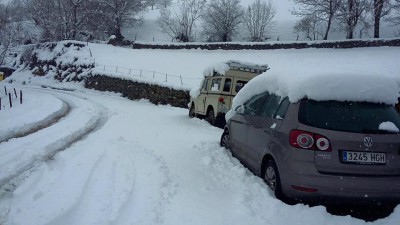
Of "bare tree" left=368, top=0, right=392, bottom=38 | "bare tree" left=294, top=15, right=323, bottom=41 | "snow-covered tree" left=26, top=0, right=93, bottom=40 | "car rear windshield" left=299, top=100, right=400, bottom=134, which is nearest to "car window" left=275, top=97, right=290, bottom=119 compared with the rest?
"car rear windshield" left=299, top=100, right=400, bottom=134

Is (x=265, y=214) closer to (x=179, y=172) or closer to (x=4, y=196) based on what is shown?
(x=179, y=172)

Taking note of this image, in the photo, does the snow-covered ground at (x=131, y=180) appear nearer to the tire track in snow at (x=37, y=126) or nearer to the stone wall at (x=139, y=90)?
the tire track in snow at (x=37, y=126)

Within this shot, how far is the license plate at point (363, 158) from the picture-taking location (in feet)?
14.7

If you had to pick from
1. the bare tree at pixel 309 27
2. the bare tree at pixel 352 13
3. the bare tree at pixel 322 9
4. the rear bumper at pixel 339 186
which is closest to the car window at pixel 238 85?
the rear bumper at pixel 339 186

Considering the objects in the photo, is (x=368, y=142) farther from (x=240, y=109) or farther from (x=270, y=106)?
(x=240, y=109)

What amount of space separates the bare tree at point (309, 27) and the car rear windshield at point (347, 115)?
3898cm

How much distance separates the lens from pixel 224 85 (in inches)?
502

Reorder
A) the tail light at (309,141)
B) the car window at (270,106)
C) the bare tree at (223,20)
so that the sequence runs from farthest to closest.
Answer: the bare tree at (223,20) → the car window at (270,106) → the tail light at (309,141)

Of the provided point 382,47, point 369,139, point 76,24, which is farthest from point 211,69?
point 76,24

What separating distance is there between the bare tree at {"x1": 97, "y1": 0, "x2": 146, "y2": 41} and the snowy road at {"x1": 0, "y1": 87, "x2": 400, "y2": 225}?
4527 centimetres

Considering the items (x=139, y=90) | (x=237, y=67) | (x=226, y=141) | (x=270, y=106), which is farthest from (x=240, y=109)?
(x=139, y=90)

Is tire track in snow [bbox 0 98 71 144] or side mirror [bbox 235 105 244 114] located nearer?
side mirror [bbox 235 105 244 114]

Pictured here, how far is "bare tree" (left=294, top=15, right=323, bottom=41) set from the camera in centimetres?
4201

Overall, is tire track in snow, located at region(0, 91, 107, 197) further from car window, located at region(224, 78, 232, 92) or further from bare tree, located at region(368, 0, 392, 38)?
bare tree, located at region(368, 0, 392, 38)
